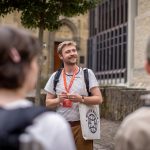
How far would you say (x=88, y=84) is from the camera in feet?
18.5

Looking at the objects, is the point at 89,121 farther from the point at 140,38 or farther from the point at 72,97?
the point at 140,38

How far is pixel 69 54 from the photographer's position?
567cm

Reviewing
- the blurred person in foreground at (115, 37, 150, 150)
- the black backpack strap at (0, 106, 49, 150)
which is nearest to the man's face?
the blurred person in foreground at (115, 37, 150, 150)

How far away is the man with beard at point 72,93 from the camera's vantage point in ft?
18.3

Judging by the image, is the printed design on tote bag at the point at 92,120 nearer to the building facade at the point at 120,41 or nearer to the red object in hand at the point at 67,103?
the red object in hand at the point at 67,103

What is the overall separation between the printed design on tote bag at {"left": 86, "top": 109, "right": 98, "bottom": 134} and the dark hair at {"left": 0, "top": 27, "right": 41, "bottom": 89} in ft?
10.1

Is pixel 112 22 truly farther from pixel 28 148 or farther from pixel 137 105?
pixel 28 148

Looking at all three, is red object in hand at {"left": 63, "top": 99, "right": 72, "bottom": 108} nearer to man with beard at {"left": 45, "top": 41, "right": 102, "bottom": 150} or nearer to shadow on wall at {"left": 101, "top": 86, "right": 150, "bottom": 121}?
man with beard at {"left": 45, "top": 41, "right": 102, "bottom": 150}

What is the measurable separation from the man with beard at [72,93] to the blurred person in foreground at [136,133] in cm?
274

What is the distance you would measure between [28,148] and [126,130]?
0.60 m

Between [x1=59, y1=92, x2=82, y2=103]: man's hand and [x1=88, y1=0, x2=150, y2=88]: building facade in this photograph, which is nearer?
[x1=59, y1=92, x2=82, y2=103]: man's hand

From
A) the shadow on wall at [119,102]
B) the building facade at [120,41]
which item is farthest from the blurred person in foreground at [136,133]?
the building facade at [120,41]

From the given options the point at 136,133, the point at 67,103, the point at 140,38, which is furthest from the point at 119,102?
the point at 136,133

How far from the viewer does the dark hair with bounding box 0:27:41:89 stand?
2504 mm
